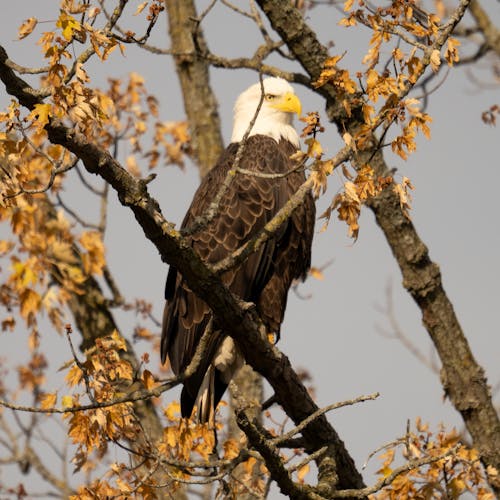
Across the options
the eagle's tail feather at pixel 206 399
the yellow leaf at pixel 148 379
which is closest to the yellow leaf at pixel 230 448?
the eagle's tail feather at pixel 206 399

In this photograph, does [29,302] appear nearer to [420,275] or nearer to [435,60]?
[420,275]

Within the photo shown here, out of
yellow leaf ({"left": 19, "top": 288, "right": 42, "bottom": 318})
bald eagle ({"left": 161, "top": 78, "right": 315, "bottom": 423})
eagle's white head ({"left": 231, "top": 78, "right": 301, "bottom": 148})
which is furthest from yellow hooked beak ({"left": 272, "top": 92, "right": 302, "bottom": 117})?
yellow leaf ({"left": 19, "top": 288, "right": 42, "bottom": 318})

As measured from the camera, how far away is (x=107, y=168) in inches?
144

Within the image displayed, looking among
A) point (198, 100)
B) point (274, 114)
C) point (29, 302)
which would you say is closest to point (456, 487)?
point (274, 114)

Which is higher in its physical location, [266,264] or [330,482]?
[266,264]

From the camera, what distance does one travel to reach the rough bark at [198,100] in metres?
8.52

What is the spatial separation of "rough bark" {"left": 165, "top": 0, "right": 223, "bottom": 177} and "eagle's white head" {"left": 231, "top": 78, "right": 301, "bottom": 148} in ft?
4.66

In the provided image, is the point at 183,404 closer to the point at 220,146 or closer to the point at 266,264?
the point at 266,264

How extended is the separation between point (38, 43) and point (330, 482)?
7.74ft

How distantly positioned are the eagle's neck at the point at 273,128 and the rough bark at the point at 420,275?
722 mm

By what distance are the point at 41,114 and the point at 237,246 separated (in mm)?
2662

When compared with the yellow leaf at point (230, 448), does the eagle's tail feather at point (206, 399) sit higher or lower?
higher

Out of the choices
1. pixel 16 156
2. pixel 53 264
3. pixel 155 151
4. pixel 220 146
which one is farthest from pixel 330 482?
pixel 155 151

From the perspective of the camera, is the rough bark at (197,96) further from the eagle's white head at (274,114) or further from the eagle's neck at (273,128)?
the eagle's neck at (273,128)
